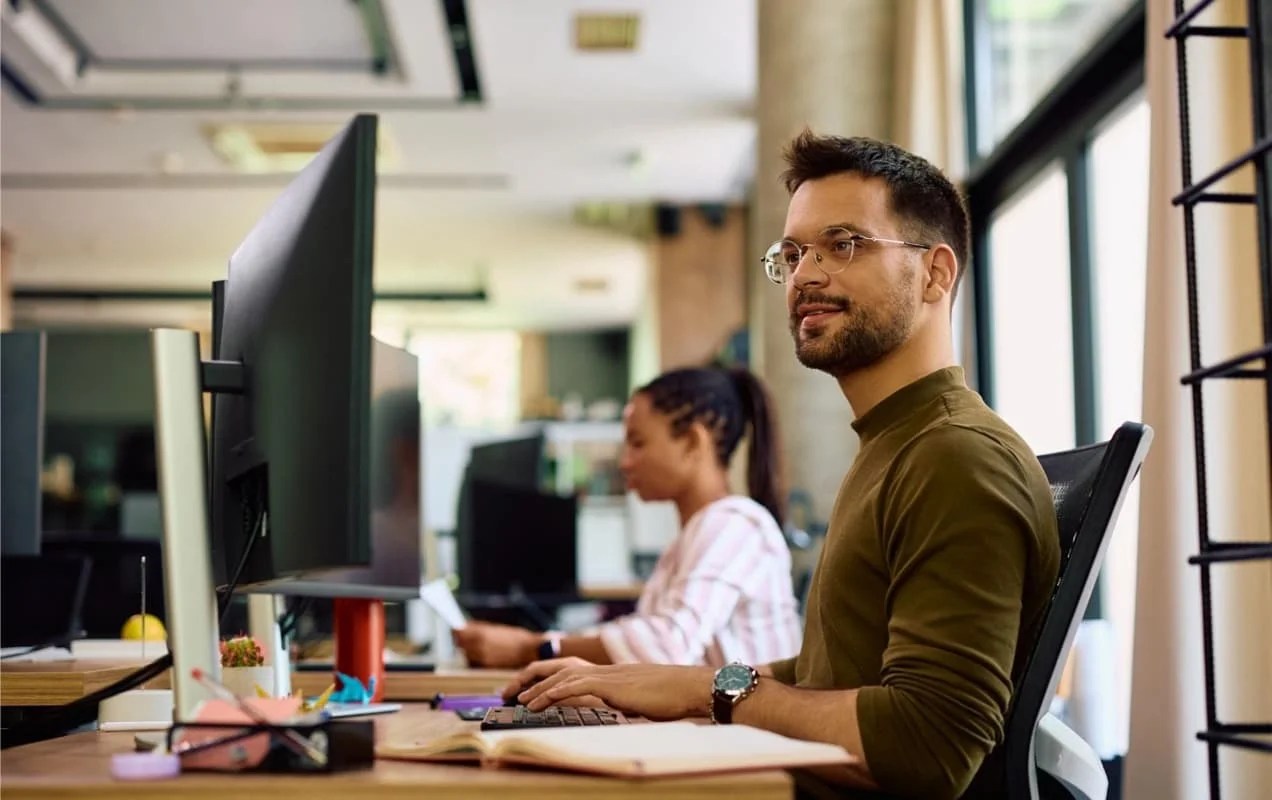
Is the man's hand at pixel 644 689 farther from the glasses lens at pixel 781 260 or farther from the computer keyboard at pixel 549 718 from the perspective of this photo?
the glasses lens at pixel 781 260

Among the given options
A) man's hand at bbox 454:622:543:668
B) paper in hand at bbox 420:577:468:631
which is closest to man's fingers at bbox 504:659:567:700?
paper in hand at bbox 420:577:468:631

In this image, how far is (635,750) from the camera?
1011mm

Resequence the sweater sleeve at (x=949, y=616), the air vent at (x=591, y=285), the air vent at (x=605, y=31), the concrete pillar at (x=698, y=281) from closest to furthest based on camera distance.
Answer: the sweater sleeve at (x=949, y=616) → the air vent at (x=605, y=31) → the concrete pillar at (x=698, y=281) → the air vent at (x=591, y=285)

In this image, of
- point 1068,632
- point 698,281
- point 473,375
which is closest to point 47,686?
point 1068,632

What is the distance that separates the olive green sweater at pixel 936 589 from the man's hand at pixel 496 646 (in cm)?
109

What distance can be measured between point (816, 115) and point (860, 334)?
3203 mm

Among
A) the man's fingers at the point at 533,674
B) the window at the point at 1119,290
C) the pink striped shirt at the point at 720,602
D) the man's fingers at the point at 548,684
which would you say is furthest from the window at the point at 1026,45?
the man's fingers at the point at 548,684

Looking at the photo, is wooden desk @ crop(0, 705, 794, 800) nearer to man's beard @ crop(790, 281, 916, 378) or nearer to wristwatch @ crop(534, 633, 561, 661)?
man's beard @ crop(790, 281, 916, 378)

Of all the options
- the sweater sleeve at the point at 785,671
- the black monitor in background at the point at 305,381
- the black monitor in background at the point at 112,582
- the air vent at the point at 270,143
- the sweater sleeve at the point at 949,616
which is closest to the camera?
the black monitor in background at the point at 305,381

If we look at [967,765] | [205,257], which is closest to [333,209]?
[967,765]

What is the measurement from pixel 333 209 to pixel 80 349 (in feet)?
44.8

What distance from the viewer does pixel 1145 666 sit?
2.15m

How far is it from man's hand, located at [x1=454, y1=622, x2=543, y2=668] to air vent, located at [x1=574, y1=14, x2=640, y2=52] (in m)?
3.99

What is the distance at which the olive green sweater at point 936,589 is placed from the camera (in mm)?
1202
